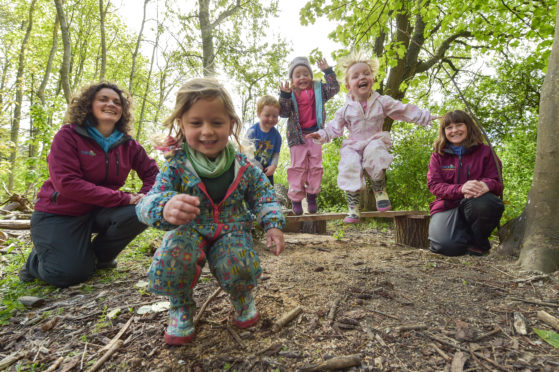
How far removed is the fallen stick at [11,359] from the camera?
61.4 inches

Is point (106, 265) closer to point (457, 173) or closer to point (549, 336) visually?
point (549, 336)

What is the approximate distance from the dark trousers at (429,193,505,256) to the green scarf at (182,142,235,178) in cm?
277

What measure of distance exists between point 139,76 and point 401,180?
16368 mm

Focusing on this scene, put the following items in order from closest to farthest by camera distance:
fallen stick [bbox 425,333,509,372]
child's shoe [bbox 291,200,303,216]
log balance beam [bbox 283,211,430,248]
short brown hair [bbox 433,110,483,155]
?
1. fallen stick [bbox 425,333,509,372]
2. short brown hair [bbox 433,110,483,155]
3. log balance beam [bbox 283,211,430,248]
4. child's shoe [bbox 291,200,303,216]

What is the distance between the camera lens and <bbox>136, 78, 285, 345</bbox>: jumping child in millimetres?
1558

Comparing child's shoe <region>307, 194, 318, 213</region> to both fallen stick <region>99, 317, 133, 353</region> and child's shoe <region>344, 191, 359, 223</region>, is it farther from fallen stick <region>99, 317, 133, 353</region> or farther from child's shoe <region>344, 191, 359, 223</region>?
fallen stick <region>99, 317, 133, 353</region>

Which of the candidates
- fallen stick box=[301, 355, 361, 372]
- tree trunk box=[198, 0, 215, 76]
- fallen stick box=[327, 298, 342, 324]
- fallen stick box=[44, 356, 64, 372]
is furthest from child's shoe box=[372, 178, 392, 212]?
tree trunk box=[198, 0, 215, 76]

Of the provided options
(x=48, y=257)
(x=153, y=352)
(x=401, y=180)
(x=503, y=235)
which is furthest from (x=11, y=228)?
(x=401, y=180)

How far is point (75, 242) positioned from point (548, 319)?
3628 mm

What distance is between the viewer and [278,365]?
136 cm

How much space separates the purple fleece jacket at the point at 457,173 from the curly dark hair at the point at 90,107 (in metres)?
3.56

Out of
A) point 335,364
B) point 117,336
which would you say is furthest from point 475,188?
point 117,336

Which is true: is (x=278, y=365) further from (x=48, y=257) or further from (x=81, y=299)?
(x=48, y=257)

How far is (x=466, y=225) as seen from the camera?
3.34 meters
